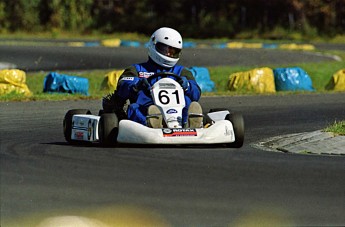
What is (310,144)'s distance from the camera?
1123 cm

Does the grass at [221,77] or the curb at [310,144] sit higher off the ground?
the curb at [310,144]

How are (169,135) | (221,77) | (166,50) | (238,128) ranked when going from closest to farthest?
(169,135) → (238,128) → (166,50) → (221,77)

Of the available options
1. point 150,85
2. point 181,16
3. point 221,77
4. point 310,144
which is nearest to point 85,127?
point 150,85

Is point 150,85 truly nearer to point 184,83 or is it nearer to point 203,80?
point 184,83

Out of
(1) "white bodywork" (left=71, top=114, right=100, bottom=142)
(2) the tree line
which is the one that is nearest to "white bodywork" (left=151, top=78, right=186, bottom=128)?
(1) "white bodywork" (left=71, top=114, right=100, bottom=142)

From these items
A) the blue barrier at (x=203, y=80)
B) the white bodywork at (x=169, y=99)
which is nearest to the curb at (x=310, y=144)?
the white bodywork at (x=169, y=99)

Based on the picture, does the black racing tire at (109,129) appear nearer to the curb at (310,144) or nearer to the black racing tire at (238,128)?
the black racing tire at (238,128)

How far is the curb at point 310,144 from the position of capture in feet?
35.8

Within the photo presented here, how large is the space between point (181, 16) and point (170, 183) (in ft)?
151

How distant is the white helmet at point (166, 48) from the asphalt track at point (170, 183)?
1.26 metres

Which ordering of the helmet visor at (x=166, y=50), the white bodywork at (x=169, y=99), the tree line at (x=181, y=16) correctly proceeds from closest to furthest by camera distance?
the white bodywork at (x=169, y=99) → the helmet visor at (x=166, y=50) → the tree line at (x=181, y=16)

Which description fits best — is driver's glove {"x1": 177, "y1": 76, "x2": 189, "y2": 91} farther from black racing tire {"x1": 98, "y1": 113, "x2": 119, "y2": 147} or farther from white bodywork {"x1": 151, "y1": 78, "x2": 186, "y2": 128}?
black racing tire {"x1": 98, "y1": 113, "x2": 119, "y2": 147}

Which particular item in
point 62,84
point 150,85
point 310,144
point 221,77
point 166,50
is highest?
point 166,50

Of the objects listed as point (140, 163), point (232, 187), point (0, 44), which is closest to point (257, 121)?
point (140, 163)
